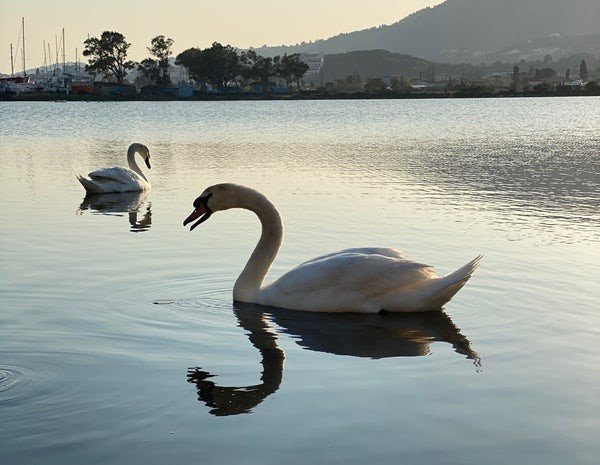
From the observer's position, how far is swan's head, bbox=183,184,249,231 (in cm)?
966

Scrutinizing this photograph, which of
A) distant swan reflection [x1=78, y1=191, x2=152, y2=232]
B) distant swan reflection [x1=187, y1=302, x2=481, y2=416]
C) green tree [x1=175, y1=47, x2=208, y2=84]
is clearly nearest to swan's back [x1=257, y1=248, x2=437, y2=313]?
distant swan reflection [x1=187, y1=302, x2=481, y2=416]

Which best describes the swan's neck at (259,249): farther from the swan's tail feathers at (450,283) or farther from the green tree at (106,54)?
the green tree at (106,54)

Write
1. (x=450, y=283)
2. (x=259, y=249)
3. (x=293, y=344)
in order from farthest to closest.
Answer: (x=259, y=249) → (x=450, y=283) → (x=293, y=344)

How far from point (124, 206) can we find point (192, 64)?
163 metres

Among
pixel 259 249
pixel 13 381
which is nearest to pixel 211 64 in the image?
pixel 259 249

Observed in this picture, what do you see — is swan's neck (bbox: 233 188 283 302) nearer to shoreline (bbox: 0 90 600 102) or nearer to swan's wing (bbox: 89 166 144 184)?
swan's wing (bbox: 89 166 144 184)

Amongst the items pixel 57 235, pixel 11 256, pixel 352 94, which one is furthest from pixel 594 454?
pixel 352 94

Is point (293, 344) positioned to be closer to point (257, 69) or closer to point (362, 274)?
point (362, 274)

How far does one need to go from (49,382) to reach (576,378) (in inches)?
138

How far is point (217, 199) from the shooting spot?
380 inches

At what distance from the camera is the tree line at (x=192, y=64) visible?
17762cm

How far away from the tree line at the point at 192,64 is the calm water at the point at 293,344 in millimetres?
162839

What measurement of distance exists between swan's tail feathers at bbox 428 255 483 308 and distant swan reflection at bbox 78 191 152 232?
645 centimetres

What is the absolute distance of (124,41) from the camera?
17988 cm
